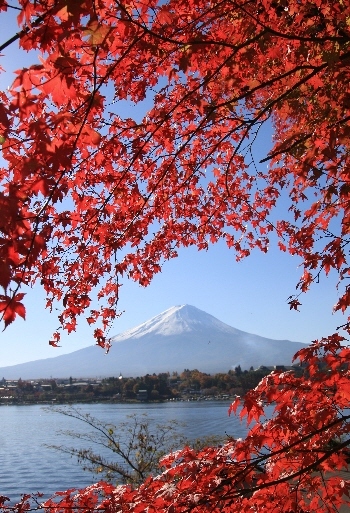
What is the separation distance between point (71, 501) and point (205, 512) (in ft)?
4.08

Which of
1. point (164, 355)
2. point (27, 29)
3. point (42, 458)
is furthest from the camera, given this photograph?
point (164, 355)

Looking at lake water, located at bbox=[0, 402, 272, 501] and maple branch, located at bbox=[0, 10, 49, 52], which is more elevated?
maple branch, located at bbox=[0, 10, 49, 52]

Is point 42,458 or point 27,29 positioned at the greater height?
point 27,29

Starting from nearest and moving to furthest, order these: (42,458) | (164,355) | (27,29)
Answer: (27,29)
(42,458)
(164,355)

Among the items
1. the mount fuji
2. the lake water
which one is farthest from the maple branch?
the mount fuji

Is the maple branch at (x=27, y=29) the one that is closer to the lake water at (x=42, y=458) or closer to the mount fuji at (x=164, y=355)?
the lake water at (x=42, y=458)

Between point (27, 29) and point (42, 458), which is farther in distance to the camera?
point (42, 458)

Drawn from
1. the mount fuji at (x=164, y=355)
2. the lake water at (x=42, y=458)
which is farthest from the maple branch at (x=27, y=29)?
the mount fuji at (x=164, y=355)

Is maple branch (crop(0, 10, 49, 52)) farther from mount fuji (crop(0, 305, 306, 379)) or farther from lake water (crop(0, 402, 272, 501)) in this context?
mount fuji (crop(0, 305, 306, 379))

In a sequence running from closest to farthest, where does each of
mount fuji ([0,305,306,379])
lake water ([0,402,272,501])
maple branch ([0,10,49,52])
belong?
maple branch ([0,10,49,52])
lake water ([0,402,272,501])
mount fuji ([0,305,306,379])

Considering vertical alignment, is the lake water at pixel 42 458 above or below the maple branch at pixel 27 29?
below

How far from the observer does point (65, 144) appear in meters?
1.89

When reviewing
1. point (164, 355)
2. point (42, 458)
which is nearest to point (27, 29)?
point (42, 458)

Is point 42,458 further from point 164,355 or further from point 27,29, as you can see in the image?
point 164,355
